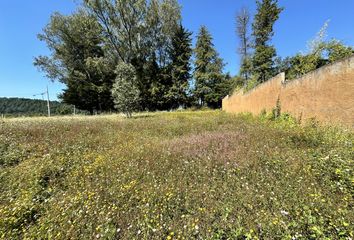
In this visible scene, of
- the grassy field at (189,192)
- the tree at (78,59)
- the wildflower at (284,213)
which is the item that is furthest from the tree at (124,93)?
the wildflower at (284,213)

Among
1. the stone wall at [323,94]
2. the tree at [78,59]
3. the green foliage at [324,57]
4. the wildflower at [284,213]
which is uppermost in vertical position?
the tree at [78,59]

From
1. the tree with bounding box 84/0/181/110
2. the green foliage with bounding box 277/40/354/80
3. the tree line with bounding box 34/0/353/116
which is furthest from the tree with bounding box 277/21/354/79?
the tree with bounding box 84/0/181/110

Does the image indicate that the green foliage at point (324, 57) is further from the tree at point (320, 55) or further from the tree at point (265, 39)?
the tree at point (265, 39)

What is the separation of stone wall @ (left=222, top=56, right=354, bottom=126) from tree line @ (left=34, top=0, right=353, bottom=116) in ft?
48.3

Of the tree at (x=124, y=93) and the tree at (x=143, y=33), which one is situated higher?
the tree at (x=143, y=33)

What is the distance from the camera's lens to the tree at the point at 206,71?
33.1 metres

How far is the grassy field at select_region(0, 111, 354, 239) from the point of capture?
2.15m

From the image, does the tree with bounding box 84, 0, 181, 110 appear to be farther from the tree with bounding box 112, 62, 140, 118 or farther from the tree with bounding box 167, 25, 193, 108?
the tree with bounding box 112, 62, 140, 118

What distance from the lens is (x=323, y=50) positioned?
601 inches

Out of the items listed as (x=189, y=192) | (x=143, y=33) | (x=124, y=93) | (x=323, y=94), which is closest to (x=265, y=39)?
(x=143, y=33)

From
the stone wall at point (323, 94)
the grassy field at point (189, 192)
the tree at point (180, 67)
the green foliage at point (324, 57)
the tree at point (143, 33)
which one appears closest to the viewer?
the grassy field at point (189, 192)

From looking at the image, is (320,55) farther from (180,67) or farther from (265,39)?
(180,67)

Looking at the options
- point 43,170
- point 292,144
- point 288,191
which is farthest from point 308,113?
point 43,170

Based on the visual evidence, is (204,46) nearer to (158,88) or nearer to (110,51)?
(158,88)
